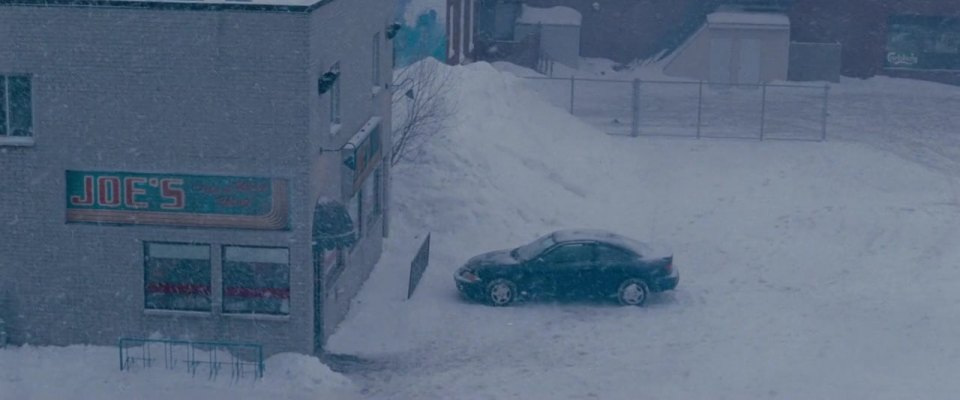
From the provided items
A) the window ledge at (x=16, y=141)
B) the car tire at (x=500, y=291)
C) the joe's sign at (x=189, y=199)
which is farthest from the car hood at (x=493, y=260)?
the window ledge at (x=16, y=141)

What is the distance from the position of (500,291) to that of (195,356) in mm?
5266

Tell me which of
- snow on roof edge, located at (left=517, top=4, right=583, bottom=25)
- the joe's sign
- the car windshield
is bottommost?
the car windshield

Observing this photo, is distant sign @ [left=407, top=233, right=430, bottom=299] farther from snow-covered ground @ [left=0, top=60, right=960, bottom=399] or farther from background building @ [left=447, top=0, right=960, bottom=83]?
background building @ [left=447, top=0, right=960, bottom=83]

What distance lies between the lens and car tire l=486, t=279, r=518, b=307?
20672 millimetres

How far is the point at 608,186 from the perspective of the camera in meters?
29.2

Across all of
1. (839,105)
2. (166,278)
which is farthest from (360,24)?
(839,105)

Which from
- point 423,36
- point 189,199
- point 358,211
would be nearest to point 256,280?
point 189,199

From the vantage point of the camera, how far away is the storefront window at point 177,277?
17750mm

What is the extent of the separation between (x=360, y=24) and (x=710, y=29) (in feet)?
84.4

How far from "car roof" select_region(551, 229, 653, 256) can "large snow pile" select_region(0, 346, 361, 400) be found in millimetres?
5464

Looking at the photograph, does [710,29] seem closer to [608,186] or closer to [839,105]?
[839,105]

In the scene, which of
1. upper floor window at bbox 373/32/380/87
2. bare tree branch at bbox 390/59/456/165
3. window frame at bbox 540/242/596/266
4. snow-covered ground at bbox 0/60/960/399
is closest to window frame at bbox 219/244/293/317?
snow-covered ground at bbox 0/60/960/399

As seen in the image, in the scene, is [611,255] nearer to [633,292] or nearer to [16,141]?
[633,292]

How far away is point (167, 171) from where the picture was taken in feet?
57.3
